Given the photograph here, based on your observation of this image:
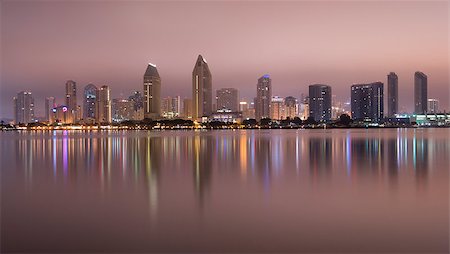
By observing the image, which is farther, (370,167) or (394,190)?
(370,167)

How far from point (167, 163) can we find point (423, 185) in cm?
1643

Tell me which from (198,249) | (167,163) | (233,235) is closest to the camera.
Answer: (198,249)

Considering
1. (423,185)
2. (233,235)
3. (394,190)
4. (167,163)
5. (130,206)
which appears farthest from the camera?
(167,163)

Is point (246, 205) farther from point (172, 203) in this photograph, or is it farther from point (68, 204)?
point (68, 204)

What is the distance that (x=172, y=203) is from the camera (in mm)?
15438

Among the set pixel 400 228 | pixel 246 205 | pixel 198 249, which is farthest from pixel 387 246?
pixel 246 205

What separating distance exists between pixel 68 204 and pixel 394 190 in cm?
1260

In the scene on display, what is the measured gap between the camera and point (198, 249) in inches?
402

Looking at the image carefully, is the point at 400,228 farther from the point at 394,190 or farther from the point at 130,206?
the point at 130,206

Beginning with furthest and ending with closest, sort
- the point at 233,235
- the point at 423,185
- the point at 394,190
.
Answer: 1. the point at 423,185
2. the point at 394,190
3. the point at 233,235

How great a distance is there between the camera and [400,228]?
12016 millimetres

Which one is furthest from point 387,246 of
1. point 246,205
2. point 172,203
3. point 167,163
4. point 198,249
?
point 167,163

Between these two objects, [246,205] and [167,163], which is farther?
[167,163]

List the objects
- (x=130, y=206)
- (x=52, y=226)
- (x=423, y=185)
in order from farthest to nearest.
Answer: (x=423, y=185) < (x=130, y=206) < (x=52, y=226)
